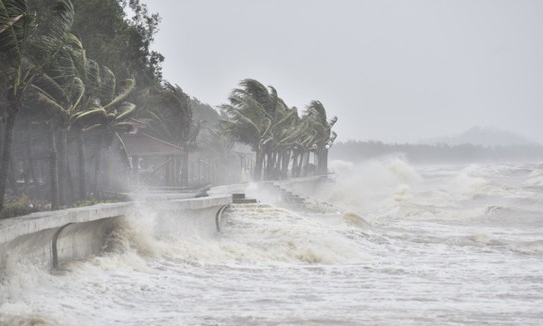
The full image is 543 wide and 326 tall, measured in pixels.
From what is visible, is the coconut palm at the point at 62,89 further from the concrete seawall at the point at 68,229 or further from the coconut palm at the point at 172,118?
the coconut palm at the point at 172,118

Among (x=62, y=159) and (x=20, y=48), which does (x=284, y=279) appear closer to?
(x=20, y=48)

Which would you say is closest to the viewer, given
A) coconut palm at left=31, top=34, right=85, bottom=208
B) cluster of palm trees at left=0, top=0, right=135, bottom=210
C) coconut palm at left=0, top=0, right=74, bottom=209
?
coconut palm at left=0, top=0, right=74, bottom=209

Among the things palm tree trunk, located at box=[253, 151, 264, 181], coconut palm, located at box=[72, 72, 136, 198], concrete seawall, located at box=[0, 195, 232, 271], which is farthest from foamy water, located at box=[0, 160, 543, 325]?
palm tree trunk, located at box=[253, 151, 264, 181]

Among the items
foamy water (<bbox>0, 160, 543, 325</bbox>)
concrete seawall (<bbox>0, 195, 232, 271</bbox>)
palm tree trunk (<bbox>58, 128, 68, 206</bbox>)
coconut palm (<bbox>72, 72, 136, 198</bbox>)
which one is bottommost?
foamy water (<bbox>0, 160, 543, 325</bbox>)

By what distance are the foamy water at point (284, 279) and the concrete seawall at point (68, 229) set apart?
0.29m

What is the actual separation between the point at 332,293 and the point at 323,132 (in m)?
67.3

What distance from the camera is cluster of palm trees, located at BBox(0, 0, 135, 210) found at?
18.4 meters

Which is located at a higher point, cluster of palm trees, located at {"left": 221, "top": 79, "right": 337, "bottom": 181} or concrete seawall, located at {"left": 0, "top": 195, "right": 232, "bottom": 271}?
cluster of palm trees, located at {"left": 221, "top": 79, "right": 337, "bottom": 181}

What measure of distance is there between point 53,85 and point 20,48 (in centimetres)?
691

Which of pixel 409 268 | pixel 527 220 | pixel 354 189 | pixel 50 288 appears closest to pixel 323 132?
pixel 354 189

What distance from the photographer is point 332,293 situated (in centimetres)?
1569

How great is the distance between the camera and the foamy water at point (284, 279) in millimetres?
13289

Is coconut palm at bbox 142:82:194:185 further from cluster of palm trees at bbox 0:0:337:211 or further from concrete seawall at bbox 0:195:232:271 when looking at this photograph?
concrete seawall at bbox 0:195:232:271

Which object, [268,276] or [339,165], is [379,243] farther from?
[339,165]
